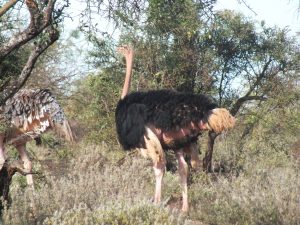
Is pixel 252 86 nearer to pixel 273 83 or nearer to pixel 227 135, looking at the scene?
pixel 273 83

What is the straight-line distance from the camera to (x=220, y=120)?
6176mm

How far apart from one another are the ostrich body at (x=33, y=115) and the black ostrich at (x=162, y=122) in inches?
29.1

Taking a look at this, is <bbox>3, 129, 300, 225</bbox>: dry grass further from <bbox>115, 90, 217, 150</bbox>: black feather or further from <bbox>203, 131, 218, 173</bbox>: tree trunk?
<bbox>115, 90, 217, 150</bbox>: black feather

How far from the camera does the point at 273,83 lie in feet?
30.6

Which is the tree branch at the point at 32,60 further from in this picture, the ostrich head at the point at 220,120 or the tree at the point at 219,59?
the tree at the point at 219,59

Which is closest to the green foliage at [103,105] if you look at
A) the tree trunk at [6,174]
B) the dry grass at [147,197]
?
the dry grass at [147,197]

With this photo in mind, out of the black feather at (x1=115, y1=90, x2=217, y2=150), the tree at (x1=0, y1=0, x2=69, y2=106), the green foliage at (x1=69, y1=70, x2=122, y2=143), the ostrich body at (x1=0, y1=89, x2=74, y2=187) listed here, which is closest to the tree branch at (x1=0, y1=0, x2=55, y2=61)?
the tree at (x1=0, y1=0, x2=69, y2=106)

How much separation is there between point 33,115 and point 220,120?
233cm

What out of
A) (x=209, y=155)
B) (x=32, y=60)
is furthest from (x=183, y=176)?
(x=32, y=60)

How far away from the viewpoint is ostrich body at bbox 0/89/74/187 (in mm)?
6961

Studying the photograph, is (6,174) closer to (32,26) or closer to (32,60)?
(32,60)

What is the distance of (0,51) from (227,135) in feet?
22.9

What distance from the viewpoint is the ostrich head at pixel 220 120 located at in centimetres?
614

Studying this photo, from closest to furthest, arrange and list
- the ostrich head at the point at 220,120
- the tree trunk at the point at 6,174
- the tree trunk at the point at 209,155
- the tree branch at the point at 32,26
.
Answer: the tree branch at the point at 32,26
the tree trunk at the point at 6,174
the ostrich head at the point at 220,120
the tree trunk at the point at 209,155
